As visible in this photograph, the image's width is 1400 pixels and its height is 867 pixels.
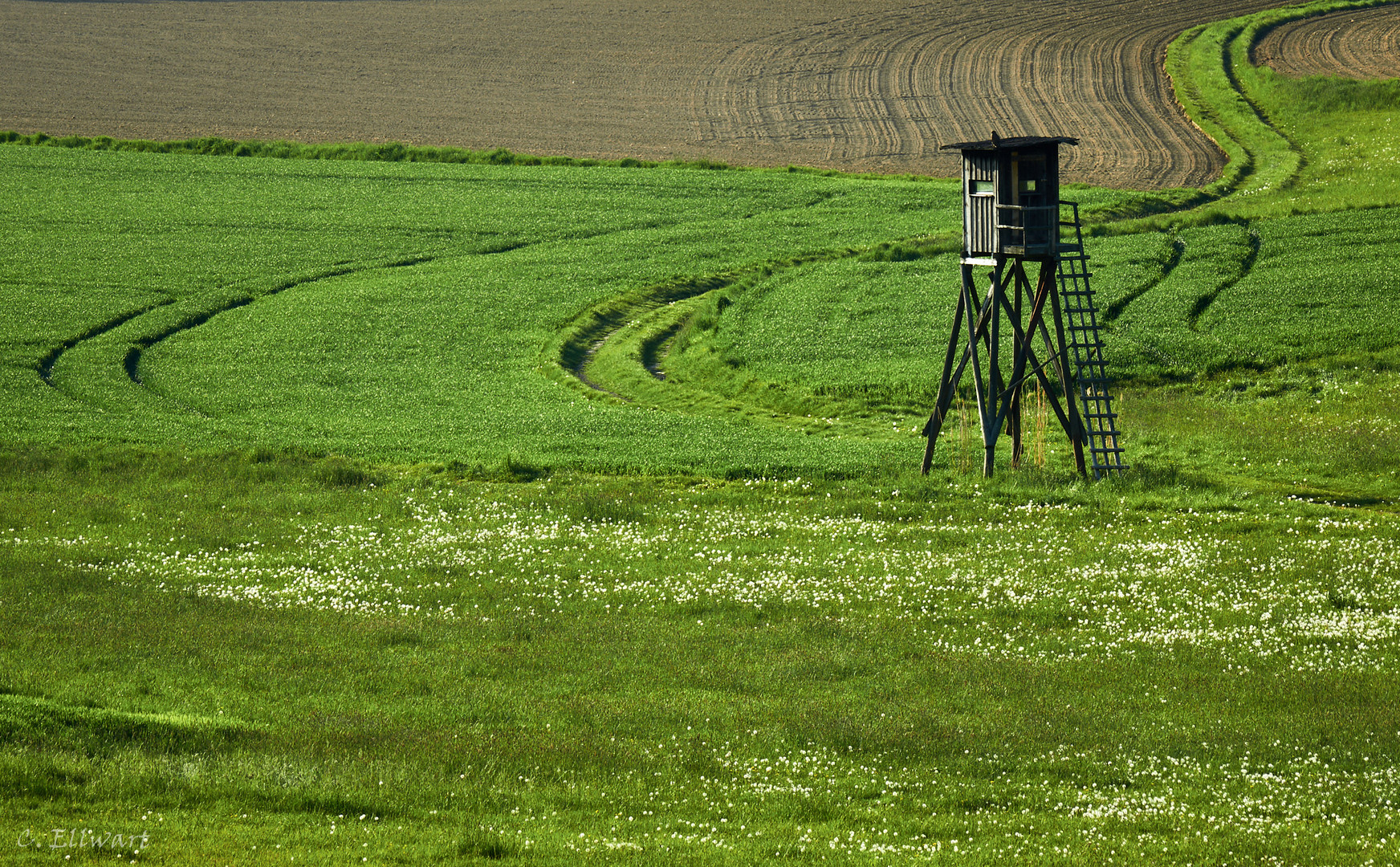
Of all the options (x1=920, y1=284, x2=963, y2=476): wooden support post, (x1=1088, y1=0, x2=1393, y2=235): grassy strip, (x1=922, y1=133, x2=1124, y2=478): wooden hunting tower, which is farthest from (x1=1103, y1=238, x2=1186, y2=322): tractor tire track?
(x1=920, y1=284, x2=963, y2=476): wooden support post

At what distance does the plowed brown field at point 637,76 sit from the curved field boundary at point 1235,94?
4.45 feet

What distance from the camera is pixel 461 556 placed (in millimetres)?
26047

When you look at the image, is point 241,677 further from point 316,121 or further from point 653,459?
point 316,121

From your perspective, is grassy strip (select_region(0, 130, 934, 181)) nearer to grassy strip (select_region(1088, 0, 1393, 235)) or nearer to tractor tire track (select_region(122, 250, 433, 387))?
tractor tire track (select_region(122, 250, 433, 387))

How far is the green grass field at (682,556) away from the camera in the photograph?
46.0ft

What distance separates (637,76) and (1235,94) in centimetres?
4421

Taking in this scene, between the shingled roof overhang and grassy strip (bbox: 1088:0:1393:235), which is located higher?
grassy strip (bbox: 1088:0:1393:235)

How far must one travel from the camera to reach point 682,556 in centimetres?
2602

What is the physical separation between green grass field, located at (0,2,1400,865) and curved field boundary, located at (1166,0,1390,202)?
563cm

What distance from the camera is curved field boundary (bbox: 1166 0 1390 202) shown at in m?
67.1

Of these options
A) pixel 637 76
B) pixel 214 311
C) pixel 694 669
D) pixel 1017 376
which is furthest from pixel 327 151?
pixel 694 669

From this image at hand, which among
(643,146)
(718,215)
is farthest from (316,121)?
(718,215)

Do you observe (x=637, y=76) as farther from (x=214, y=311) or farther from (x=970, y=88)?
(x=214, y=311)

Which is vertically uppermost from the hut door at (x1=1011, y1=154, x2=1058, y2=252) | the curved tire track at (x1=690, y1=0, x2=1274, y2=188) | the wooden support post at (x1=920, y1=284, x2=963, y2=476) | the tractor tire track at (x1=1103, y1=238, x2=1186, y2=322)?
the curved tire track at (x1=690, y1=0, x2=1274, y2=188)
